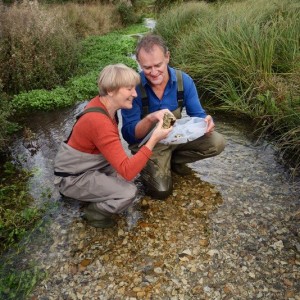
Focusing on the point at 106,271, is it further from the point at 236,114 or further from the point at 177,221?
the point at 236,114

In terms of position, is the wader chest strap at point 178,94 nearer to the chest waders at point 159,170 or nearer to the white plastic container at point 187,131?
the chest waders at point 159,170

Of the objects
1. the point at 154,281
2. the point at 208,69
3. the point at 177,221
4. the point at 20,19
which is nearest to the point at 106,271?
the point at 154,281

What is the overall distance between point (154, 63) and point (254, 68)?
301cm

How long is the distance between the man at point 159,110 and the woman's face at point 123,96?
414 millimetres

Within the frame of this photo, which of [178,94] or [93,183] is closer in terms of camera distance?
[93,183]

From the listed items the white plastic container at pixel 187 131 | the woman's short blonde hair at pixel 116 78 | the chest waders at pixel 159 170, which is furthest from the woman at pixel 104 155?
the chest waders at pixel 159 170

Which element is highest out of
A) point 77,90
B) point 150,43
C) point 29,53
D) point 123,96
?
point 150,43

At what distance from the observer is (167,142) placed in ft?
12.5

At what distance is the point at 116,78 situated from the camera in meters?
2.96

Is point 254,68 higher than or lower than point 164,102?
lower

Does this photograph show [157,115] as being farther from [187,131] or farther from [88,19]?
[88,19]

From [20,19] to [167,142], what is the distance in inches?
239

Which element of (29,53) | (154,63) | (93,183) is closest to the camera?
(93,183)

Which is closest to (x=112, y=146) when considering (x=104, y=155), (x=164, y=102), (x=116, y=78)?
(x=104, y=155)
